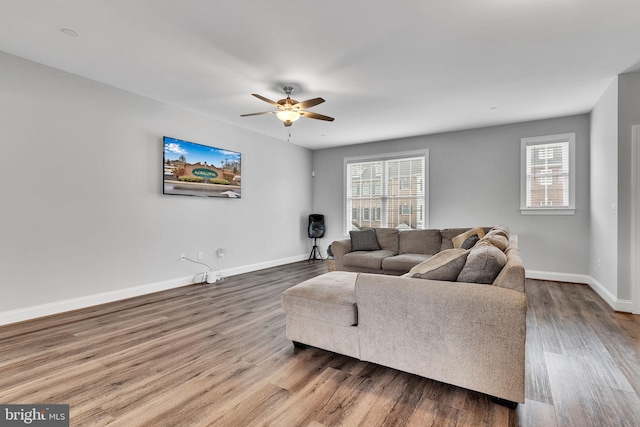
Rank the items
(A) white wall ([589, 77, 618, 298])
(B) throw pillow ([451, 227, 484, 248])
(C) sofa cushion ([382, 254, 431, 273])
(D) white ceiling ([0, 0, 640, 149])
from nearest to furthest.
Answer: (D) white ceiling ([0, 0, 640, 149]) < (A) white wall ([589, 77, 618, 298]) < (B) throw pillow ([451, 227, 484, 248]) < (C) sofa cushion ([382, 254, 431, 273])

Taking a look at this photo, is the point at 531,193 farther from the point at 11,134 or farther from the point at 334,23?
the point at 11,134

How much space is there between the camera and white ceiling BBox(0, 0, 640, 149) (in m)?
2.33

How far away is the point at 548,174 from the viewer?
502 cm

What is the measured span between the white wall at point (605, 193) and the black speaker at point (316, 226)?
482 cm

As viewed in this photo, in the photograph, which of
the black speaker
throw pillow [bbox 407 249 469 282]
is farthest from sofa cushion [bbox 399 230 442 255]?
throw pillow [bbox 407 249 469 282]

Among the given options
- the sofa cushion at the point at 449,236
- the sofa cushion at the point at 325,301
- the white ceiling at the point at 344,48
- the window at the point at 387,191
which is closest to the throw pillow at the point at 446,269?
the sofa cushion at the point at 325,301

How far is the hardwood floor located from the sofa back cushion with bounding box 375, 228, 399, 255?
2.15m

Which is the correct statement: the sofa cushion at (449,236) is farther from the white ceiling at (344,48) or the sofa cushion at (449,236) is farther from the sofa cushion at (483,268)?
the sofa cushion at (483,268)

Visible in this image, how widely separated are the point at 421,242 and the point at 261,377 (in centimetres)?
347

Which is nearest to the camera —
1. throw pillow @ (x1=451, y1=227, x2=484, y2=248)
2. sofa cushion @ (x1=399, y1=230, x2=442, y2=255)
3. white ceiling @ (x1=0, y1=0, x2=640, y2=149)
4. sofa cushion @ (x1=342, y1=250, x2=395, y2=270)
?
white ceiling @ (x1=0, y1=0, x2=640, y2=149)

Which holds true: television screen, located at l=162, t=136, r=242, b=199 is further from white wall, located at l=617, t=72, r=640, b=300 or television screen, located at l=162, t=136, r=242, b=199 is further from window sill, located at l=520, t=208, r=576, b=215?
white wall, located at l=617, t=72, r=640, b=300

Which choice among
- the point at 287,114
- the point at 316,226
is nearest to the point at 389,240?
the point at 316,226

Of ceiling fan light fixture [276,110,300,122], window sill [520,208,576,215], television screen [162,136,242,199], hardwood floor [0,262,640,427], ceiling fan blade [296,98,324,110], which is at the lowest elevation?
hardwood floor [0,262,640,427]

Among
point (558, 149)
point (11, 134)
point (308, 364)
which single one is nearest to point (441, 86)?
point (558, 149)
